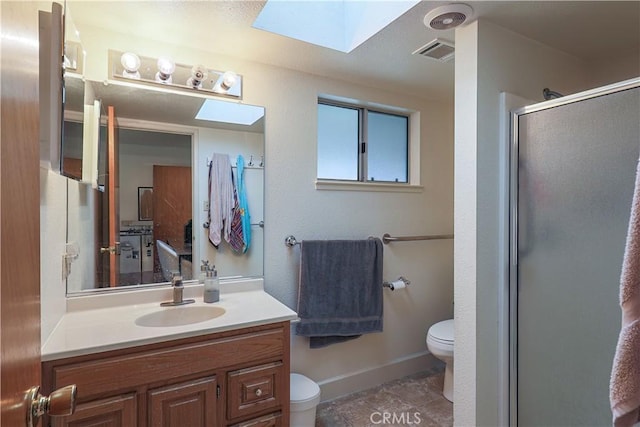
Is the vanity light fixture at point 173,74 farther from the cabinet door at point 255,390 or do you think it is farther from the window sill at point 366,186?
the cabinet door at point 255,390

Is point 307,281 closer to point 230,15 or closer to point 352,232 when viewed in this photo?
point 352,232

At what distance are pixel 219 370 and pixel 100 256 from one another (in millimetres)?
849

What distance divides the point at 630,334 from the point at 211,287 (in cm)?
164

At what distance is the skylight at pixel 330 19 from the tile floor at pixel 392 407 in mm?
2182

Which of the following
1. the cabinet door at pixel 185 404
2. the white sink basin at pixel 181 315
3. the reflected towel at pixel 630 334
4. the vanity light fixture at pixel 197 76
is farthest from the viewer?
the vanity light fixture at pixel 197 76

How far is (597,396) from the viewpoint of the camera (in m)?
1.43

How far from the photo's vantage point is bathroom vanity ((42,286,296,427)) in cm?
118

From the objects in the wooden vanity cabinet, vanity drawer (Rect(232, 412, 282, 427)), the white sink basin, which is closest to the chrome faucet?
the white sink basin

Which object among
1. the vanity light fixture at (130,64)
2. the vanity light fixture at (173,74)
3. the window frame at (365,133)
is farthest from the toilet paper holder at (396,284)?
the vanity light fixture at (130,64)

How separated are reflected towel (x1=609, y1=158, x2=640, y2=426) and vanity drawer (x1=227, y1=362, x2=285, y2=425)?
1.22 meters

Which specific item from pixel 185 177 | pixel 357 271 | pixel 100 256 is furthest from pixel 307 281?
pixel 100 256

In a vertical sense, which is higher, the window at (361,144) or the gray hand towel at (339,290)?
the window at (361,144)

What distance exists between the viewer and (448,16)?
4.90 feet

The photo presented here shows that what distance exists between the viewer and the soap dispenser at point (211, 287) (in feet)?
5.72
